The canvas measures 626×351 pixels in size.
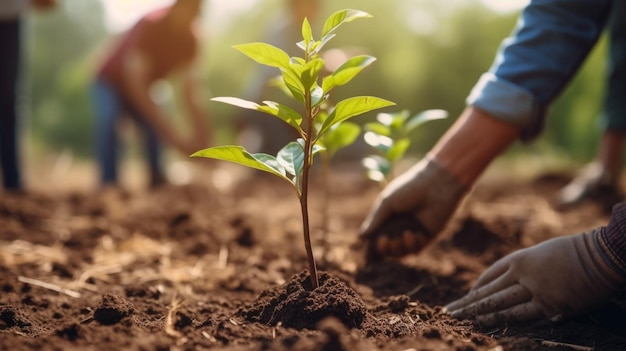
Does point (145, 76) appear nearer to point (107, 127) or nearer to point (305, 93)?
point (107, 127)

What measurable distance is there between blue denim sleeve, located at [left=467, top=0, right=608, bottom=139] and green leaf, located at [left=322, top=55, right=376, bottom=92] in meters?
0.68

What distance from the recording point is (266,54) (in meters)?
1.15

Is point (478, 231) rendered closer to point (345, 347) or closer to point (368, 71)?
point (345, 347)

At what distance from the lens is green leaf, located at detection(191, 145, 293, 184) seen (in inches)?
44.9

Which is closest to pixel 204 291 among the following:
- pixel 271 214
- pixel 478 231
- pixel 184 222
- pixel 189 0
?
pixel 184 222

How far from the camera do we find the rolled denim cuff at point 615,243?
1.33 meters

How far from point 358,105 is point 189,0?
370cm

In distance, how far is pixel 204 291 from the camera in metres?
1.71

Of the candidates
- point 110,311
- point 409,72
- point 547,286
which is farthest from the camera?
point 409,72

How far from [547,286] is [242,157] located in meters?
0.79

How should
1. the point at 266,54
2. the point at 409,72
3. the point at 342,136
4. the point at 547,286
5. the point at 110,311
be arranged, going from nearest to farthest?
the point at 266,54, the point at 110,311, the point at 547,286, the point at 342,136, the point at 409,72

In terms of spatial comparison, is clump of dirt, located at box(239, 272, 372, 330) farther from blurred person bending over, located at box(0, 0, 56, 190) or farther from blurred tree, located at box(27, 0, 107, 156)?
blurred tree, located at box(27, 0, 107, 156)

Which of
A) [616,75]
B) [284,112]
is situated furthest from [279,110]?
[616,75]

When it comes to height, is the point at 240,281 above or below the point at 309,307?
below
